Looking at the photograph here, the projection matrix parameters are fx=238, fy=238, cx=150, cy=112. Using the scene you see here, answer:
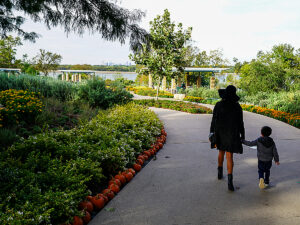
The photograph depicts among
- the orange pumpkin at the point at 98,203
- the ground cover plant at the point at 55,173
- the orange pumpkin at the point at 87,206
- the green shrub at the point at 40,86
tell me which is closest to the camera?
the ground cover plant at the point at 55,173

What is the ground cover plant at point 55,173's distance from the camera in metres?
2.38

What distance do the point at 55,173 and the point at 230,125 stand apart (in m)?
2.51

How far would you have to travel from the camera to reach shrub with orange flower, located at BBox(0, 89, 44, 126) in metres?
5.62

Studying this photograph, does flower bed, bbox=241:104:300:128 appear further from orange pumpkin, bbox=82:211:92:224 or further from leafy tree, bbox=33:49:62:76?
leafy tree, bbox=33:49:62:76

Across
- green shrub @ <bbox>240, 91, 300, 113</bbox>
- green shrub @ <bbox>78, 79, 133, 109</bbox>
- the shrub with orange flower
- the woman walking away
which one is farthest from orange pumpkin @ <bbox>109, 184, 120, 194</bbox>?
green shrub @ <bbox>240, 91, 300, 113</bbox>

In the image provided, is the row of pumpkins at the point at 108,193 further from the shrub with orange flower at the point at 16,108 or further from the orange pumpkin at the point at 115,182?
the shrub with orange flower at the point at 16,108

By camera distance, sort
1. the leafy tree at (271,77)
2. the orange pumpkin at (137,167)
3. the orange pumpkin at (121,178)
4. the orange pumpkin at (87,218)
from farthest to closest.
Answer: the leafy tree at (271,77) < the orange pumpkin at (137,167) < the orange pumpkin at (121,178) < the orange pumpkin at (87,218)

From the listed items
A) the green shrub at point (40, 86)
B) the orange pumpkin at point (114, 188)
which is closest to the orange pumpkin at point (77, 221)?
the orange pumpkin at point (114, 188)

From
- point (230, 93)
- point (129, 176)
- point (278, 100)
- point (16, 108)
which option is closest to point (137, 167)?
point (129, 176)

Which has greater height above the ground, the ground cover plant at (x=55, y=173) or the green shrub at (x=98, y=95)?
the green shrub at (x=98, y=95)

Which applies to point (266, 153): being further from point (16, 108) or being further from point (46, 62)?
point (46, 62)

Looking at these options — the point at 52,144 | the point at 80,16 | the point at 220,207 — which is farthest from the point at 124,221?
the point at 80,16

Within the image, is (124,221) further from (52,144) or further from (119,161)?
(52,144)

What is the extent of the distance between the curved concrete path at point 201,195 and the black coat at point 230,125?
2.03 ft
